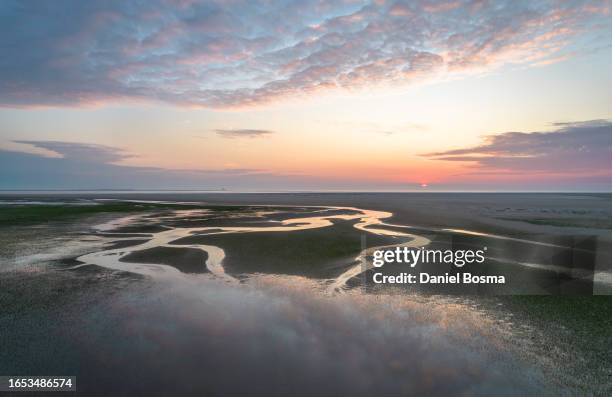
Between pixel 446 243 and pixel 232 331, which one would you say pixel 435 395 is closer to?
pixel 232 331

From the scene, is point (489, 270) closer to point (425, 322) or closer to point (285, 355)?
point (425, 322)

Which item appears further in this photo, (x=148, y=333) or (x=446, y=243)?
(x=446, y=243)

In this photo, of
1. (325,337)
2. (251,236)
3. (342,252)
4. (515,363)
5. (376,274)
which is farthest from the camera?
(251,236)

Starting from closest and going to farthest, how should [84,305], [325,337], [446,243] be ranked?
[325,337]
[84,305]
[446,243]

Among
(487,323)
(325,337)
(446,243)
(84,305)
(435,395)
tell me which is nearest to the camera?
(435,395)

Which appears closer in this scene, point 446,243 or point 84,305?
point 84,305

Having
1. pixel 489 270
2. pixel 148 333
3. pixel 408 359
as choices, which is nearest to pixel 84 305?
pixel 148 333

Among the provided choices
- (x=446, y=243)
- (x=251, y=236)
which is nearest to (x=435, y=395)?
(x=446, y=243)

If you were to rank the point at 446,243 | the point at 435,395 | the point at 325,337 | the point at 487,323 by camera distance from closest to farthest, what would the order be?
1. the point at 435,395
2. the point at 325,337
3. the point at 487,323
4. the point at 446,243
